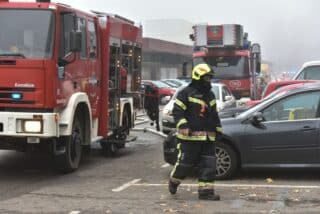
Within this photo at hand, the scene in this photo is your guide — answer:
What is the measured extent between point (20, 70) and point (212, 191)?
3.38 meters

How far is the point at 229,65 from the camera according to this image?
22250 mm

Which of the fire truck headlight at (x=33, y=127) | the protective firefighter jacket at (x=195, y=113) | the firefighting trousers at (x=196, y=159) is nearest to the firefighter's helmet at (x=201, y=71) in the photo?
the protective firefighter jacket at (x=195, y=113)

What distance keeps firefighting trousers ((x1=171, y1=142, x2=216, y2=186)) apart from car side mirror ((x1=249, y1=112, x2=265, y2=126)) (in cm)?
147

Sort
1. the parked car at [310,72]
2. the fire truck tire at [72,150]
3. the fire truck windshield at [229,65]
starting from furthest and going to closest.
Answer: the fire truck windshield at [229,65] < the parked car at [310,72] < the fire truck tire at [72,150]

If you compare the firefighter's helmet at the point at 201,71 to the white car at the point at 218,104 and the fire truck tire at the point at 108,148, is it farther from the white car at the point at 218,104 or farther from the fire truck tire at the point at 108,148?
the white car at the point at 218,104

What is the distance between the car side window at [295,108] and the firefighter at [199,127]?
5.52 ft

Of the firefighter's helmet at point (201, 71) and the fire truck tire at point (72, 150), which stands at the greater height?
the firefighter's helmet at point (201, 71)

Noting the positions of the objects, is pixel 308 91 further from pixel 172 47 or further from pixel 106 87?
pixel 172 47

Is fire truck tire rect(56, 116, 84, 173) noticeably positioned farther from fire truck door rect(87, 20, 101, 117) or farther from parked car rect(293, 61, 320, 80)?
parked car rect(293, 61, 320, 80)

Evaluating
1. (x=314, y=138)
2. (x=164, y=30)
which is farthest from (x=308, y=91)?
(x=164, y=30)

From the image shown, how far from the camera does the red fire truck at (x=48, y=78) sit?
8867 millimetres

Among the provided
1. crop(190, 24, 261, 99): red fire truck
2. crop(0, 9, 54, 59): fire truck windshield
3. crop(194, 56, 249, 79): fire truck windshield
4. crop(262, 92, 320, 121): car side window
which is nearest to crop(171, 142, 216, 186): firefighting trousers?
crop(262, 92, 320, 121): car side window

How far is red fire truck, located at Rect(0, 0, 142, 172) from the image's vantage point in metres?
8.87

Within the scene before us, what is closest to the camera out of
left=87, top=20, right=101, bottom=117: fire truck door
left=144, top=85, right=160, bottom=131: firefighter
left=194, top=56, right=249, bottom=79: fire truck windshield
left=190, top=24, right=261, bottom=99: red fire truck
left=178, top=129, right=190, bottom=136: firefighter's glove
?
left=178, top=129, right=190, bottom=136: firefighter's glove
